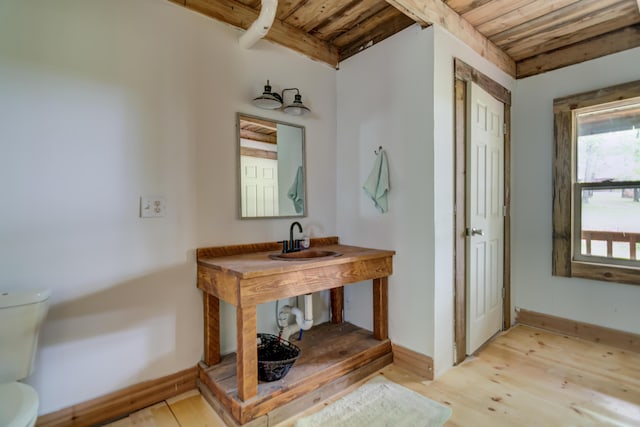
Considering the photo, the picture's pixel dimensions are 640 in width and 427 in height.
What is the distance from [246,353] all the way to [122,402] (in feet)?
2.50

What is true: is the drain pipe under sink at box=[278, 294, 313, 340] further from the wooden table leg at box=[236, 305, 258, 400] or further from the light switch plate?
the light switch plate

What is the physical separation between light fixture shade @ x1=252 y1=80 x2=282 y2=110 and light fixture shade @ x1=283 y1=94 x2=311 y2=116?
12cm

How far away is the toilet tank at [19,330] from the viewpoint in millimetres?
1284

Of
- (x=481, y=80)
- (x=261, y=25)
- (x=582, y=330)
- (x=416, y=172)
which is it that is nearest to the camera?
(x=261, y=25)

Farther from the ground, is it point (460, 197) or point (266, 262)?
point (460, 197)

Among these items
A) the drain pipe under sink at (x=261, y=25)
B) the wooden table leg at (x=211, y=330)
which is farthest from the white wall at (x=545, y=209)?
the wooden table leg at (x=211, y=330)

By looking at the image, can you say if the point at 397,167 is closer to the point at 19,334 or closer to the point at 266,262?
the point at 266,262

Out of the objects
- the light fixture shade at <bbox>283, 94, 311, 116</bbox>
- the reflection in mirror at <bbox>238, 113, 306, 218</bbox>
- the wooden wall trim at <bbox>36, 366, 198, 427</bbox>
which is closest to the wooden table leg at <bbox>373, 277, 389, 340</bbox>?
the reflection in mirror at <bbox>238, 113, 306, 218</bbox>

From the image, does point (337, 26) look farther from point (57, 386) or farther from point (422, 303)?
point (57, 386)

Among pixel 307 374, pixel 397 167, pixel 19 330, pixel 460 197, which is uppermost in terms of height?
pixel 397 167

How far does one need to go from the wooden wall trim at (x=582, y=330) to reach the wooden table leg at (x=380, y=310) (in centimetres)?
160

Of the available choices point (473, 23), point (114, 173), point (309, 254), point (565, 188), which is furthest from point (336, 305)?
point (473, 23)

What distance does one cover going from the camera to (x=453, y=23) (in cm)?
214

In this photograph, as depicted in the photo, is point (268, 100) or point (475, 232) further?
point (475, 232)
